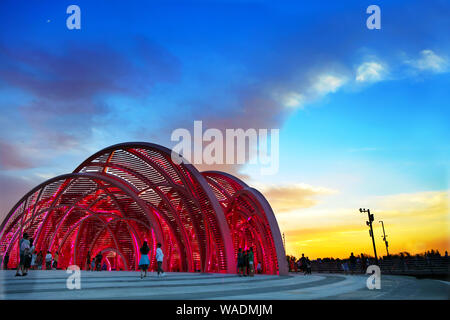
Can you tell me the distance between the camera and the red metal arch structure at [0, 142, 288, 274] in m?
21.8

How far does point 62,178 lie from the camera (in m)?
27.5

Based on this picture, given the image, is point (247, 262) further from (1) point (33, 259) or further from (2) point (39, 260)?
(2) point (39, 260)

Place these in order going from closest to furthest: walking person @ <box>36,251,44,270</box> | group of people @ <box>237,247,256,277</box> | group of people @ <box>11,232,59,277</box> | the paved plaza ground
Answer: the paved plaza ground, group of people @ <box>11,232,59,277</box>, group of people @ <box>237,247,256,277</box>, walking person @ <box>36,251,44,270</box>

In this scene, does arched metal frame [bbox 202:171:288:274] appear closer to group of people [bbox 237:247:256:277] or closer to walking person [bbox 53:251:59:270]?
group of people [bbox 237:247:256:277]

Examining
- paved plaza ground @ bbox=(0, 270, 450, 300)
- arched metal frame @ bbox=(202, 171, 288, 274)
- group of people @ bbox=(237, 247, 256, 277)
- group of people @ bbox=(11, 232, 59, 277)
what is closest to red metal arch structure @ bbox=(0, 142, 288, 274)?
arched metal frame @ bbox=(202, 171, 288, 274)

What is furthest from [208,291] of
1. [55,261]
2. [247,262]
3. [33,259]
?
[55,261]

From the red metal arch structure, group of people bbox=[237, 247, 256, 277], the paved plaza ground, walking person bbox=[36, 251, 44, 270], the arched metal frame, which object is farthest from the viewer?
walking person bbox=[36, 251, 44, 270]

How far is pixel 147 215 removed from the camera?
25.8 meters

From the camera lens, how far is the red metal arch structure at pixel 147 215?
2175 cm

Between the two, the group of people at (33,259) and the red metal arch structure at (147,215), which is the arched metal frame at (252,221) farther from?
the group of people at (33,259)

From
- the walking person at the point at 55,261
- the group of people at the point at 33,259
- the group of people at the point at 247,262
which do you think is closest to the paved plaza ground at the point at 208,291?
the group of people at the point at 33,259
